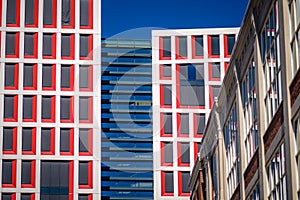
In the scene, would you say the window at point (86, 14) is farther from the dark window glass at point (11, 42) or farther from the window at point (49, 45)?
the dark window glass at point (11, 42)

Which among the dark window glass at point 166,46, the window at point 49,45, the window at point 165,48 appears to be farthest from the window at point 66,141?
the dark window glass at point 166,46

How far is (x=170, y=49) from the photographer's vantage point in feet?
352

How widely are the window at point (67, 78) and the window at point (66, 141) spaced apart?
5.08 metres

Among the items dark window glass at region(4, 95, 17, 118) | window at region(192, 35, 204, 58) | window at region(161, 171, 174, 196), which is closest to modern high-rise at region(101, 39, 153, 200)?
window at region(192, 35, 204, 58)

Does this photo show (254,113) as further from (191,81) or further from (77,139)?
(191,81)

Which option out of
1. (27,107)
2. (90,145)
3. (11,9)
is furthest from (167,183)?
(11,9)

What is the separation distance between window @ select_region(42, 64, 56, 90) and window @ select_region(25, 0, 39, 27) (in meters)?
5.27

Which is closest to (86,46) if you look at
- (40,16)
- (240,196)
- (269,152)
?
(40,16)

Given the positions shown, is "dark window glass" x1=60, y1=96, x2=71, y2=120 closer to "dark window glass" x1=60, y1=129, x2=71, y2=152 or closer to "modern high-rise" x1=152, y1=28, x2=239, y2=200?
"dark window glass" x1=60, y1=129, x2=71, y2=152

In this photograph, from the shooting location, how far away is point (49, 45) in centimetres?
10238

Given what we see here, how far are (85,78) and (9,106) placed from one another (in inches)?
377

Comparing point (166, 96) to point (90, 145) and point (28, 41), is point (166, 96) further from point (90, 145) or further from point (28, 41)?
point (28, 41)

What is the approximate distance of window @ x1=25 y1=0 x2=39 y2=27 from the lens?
10256cm

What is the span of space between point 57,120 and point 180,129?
1484 cm
